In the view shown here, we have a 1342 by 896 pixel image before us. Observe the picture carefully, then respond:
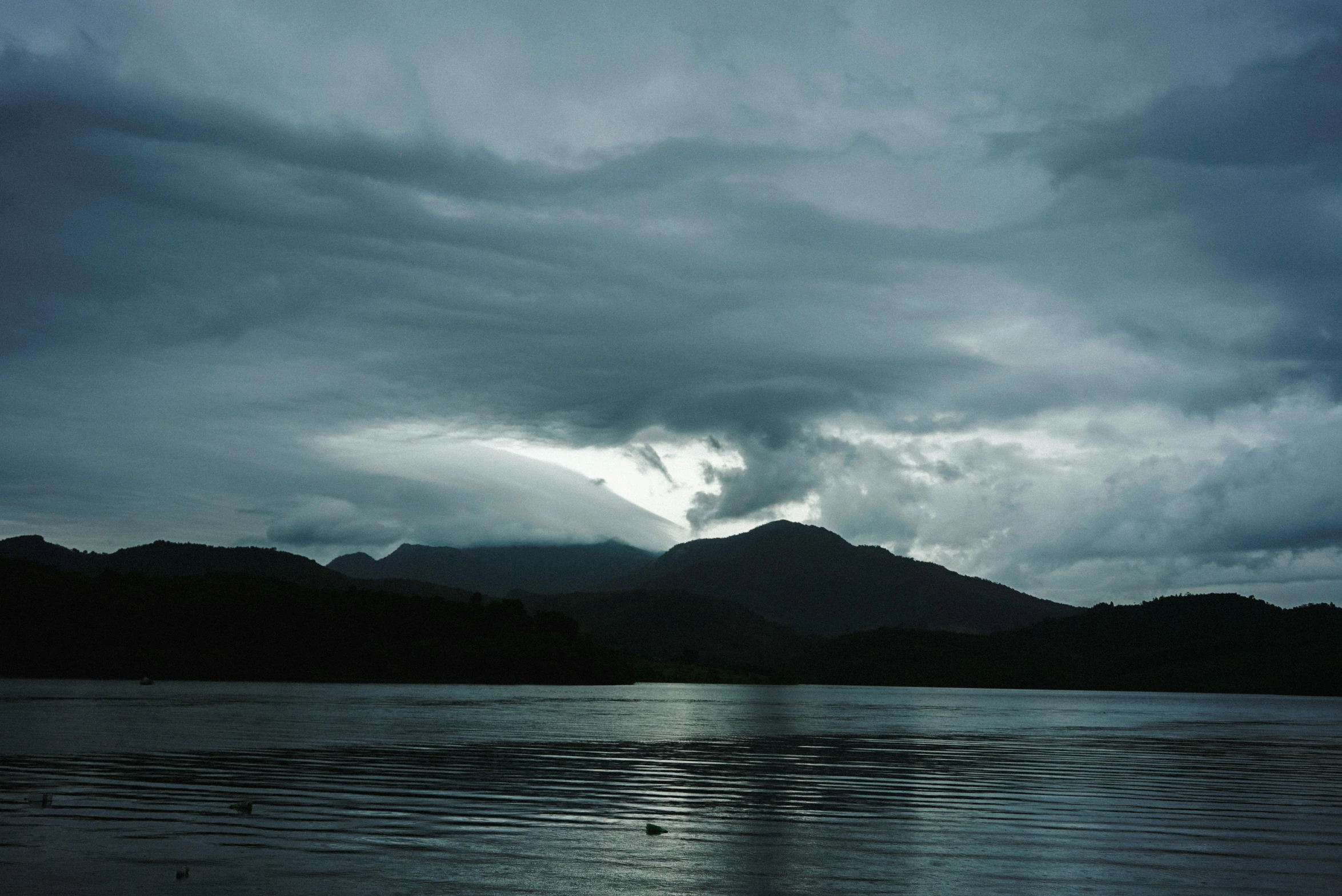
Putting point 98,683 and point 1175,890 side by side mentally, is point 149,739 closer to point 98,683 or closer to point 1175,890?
point 1175,890

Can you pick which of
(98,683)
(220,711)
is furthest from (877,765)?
(98,683)

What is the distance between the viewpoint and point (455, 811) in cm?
3672

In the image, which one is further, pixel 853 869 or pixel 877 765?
pixel 877 765

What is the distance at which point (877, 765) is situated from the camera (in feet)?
202

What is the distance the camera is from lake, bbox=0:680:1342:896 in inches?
1008

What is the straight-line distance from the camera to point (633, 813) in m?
37.9

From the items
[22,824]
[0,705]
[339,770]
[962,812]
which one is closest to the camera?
[22,824]

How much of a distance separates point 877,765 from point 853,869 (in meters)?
36.1

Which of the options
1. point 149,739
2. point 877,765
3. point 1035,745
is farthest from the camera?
point 1035,745

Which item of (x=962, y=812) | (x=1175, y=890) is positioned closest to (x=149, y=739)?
(x=962, y=812)

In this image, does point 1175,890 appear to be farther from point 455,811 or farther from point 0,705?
point 0,705

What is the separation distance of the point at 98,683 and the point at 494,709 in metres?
96.8

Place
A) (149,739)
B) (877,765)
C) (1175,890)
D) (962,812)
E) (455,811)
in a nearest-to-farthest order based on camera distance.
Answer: (1175,890)
(455,811)
(962,812)
(877,765)
(149,739)

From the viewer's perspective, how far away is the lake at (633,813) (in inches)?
1008
